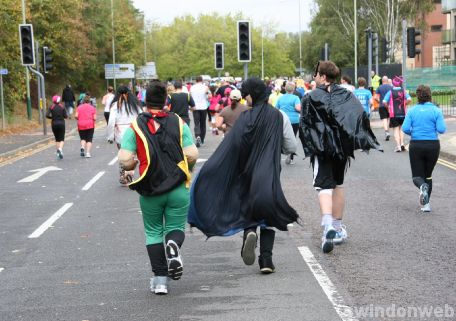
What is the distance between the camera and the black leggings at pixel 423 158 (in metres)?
10.7

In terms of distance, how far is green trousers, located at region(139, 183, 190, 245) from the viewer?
21.4ft

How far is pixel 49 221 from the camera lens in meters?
10.7

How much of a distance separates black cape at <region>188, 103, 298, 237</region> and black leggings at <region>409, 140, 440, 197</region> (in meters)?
4.04

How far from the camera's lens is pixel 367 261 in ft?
24.8

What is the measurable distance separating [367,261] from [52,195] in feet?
23.4

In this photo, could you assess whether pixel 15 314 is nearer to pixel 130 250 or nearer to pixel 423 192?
pixel 130 250

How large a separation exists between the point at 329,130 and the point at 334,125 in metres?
Answer: 0.07

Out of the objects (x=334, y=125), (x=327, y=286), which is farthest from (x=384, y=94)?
(x=327, y=286)

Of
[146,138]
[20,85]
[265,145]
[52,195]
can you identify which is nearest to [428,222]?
[265,145]

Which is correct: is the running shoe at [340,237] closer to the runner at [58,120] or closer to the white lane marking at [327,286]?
the white lane marking at [327,286]

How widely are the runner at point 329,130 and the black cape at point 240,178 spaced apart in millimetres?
941

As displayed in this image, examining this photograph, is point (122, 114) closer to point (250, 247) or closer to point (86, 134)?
point (86, 134)

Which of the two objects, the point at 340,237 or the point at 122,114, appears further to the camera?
the point at 122,114

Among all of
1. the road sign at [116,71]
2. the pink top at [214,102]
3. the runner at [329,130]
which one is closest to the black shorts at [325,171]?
the runner at [329,130]
